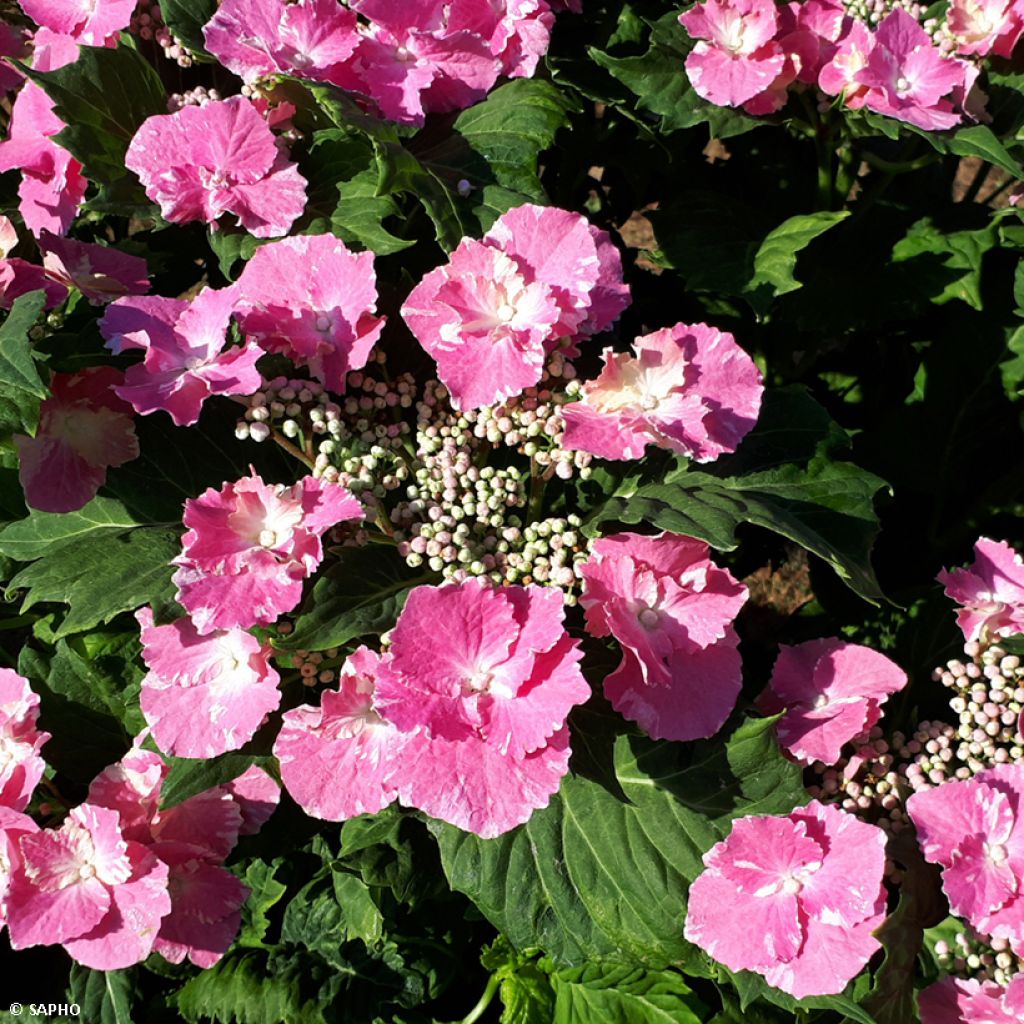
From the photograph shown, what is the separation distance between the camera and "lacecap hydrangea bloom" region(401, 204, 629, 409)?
1227 mm

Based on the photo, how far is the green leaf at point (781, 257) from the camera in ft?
5.41

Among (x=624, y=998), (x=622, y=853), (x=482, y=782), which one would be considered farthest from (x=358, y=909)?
(x=482, y=782)

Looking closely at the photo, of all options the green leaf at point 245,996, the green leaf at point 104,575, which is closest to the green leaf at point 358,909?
the green leaf at point 245,996

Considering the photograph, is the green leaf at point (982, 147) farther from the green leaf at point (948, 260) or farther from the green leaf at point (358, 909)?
the green leaf at point (358, 909)

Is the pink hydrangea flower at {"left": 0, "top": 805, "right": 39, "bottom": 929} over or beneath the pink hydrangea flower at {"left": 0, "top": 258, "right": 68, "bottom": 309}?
beneath

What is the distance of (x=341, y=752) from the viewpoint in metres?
1.22

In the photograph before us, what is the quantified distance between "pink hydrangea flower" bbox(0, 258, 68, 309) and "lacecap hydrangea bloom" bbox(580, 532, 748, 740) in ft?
2.35

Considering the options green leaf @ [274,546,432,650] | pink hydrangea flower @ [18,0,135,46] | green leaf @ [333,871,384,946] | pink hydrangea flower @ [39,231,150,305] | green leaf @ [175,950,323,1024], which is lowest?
green leaf @ [175,950,323,1024]

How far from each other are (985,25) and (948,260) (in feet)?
1.30

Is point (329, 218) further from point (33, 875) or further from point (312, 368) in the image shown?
point (33, 875)

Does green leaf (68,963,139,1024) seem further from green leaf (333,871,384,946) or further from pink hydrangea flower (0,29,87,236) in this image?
pink hydrangea flower (0,29,87,236)

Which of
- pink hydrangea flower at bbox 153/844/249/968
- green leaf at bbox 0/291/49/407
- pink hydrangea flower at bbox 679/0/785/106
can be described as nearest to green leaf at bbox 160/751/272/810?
pink hydrangea flower at bbox 153/844/249/968

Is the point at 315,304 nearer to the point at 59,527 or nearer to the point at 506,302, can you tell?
the point at 506,302

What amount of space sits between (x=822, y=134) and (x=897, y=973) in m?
1.23
